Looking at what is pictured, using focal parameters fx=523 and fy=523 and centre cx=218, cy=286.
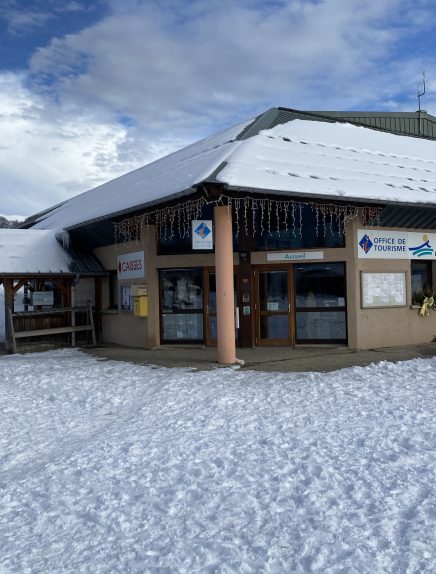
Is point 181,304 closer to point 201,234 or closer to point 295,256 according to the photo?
point 201,234

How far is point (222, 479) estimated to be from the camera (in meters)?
4.71

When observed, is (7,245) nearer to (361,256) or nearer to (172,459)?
(361,256)

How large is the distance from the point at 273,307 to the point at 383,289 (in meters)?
2.62

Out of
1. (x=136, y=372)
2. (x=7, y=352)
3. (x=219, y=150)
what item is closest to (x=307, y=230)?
(x=219, y=150)

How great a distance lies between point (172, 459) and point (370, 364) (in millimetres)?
5771

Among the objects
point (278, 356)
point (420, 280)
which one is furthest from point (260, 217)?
point (420, 280)

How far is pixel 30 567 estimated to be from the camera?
3406 millimetres

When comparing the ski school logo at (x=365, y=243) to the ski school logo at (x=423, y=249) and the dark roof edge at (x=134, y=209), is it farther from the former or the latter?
the dark roof edge at (x=134, y=209)

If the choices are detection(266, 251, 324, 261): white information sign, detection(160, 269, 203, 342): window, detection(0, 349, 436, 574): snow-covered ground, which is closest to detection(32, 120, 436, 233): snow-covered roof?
detection(266, 251, 324, 261): white information sign

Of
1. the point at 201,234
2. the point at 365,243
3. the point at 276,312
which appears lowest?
the point at 276,312

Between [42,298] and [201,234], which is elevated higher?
[201,234]

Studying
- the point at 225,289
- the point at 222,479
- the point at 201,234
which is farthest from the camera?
the point at 201,234

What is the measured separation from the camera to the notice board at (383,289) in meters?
12.1

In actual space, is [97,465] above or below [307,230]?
below
